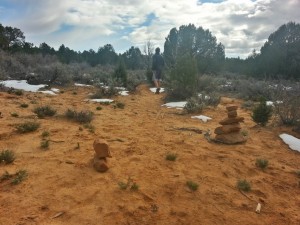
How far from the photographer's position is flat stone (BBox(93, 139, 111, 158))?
4.66 meters

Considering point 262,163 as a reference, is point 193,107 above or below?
above

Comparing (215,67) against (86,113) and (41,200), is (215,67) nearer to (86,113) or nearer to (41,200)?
(86,113)

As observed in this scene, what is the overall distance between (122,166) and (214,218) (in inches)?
70.0

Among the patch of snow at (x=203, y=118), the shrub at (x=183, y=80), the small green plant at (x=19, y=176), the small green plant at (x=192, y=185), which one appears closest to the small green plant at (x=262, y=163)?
the small green plant at (x=192, y=185)

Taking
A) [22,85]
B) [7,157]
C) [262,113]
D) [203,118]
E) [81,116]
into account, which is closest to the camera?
[7,157]

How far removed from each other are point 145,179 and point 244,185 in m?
1.53

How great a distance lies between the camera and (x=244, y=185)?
14.6 feet

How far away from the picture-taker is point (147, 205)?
3.77 meters

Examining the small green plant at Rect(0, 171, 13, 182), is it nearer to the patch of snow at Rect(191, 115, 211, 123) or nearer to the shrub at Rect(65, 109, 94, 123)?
the shrub at Rect(65, 109, 94, 123)

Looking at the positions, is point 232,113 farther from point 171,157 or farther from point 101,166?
point 101,166

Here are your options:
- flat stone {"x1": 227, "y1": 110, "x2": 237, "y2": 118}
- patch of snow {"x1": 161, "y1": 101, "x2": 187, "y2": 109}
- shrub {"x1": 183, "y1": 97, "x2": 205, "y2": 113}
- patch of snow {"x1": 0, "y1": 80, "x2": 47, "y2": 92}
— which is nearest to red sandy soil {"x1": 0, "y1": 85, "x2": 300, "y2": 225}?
flat stone {"x1": 227, "y1": 110, "x2": 237, "y2": 118}

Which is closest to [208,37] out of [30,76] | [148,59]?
[148,59]

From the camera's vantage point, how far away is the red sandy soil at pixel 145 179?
141 inches

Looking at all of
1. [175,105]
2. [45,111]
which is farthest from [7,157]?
[175,105]
